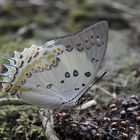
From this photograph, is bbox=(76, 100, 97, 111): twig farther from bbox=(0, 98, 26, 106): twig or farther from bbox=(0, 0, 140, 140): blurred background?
bbox=(0, 98, 26, 106): twig

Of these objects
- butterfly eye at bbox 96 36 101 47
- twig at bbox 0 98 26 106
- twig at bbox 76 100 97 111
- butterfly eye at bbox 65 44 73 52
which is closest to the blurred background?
twig at bbox 0 98 26 106

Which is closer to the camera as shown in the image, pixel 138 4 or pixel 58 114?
pixel 58 114

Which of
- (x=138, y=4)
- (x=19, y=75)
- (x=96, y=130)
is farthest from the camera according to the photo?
(x=138, y=4)

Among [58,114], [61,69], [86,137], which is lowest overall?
[86,137]

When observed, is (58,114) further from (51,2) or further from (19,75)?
(51,2)

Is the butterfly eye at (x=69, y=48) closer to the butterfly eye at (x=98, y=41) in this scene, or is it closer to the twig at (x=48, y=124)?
the butterfly eye at (x=98, y=41)

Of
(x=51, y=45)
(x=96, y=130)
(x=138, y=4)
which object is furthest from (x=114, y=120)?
(x=138, y=4)

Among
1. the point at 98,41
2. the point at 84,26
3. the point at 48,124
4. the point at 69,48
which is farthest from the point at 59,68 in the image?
the point at 84,26
